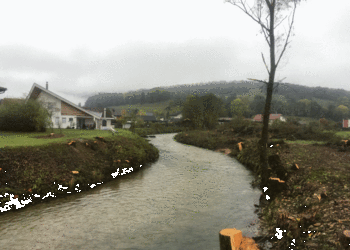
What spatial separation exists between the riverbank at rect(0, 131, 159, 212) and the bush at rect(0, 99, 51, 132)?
25.4 ft

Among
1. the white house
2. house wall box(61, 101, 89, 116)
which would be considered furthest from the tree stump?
house wall box(61, 101, 89, 116)

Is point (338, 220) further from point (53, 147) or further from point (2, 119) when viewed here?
point (2, 119)

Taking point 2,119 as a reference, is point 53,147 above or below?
below

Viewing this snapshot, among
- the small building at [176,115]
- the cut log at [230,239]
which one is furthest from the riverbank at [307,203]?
the small building at [176,115]

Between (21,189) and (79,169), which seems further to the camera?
(79,169)

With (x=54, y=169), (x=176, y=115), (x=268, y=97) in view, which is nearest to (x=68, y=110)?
(x=54, y=169)

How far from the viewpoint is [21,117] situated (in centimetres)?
2095

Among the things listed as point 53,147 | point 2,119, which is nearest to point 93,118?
point 2,119

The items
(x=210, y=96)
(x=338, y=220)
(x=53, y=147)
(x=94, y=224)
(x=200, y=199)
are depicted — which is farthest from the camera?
(x=210, y=96)

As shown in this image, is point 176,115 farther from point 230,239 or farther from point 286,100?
point 230,239

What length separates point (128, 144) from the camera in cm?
1950

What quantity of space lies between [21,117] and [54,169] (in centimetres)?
1212

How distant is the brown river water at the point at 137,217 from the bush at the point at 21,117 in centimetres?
1171

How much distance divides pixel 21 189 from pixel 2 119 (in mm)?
14024
